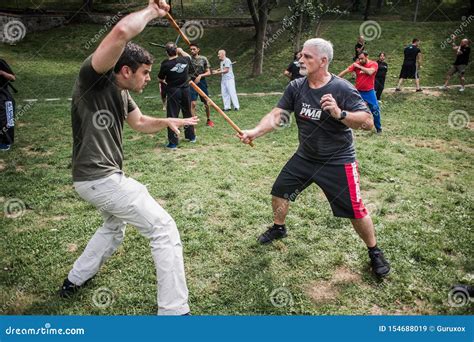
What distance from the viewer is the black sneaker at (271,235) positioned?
14.5 feet

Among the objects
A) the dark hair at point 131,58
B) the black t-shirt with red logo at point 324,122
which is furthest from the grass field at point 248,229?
the dark hair at point 131,58

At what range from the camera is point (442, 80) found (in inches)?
669

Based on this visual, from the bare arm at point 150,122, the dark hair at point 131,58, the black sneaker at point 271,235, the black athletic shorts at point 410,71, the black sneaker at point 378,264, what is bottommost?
the black sneaker at point 271,235

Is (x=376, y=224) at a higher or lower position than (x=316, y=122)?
lower

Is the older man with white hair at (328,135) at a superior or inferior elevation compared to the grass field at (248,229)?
superior

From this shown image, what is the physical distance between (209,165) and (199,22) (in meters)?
23.8

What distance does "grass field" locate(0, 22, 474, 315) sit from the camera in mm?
3516

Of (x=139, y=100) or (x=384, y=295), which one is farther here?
(x=139, y=100)

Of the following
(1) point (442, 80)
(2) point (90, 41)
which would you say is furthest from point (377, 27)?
(2) point (90, 41)

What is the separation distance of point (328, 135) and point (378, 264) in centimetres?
145

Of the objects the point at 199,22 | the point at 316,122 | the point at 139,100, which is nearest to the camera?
the point at 316,122

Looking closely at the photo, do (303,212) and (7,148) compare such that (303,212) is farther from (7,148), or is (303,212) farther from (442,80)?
(442,80)

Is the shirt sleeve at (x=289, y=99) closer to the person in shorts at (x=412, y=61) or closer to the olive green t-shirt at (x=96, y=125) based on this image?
the olive green t-shirt at (x=96, y=125)

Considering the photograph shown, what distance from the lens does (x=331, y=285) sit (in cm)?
371
